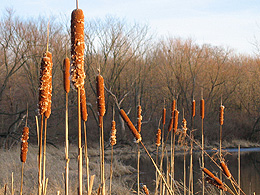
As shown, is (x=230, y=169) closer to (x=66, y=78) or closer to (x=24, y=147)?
(x=24, y=147)

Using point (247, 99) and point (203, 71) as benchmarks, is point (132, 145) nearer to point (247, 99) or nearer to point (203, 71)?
point (203, 71)

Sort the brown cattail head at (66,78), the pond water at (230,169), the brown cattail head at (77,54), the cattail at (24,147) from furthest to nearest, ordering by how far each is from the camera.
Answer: the pond water at (230,169)
the cattail at (24,147)
the brown cattail head at (66,78)
the brown cattail head at (77,54)

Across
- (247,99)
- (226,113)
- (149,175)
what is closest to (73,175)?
(149,175)

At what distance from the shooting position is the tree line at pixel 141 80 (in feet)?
69.4

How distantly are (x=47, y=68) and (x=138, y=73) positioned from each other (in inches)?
837

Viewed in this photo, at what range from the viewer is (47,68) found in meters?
1.58

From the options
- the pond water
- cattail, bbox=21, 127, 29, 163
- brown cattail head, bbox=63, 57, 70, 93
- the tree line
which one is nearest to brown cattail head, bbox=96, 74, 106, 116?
brown cattail head, bbox=63, 57, 70, 93

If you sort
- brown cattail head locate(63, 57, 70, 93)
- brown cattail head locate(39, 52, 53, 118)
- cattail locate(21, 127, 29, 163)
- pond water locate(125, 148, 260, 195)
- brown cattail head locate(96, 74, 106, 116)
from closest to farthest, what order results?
brown cattail head locate(63, 57, 70, 93)
brown cattail head locate(39, 52, 53, 118)
brown cattail head locate(96, 74, 106, 116)
cattail locate(21, 127, 29, 163)
pond water locate(125, 148, 260, 195)

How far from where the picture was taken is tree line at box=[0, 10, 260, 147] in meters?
21.2

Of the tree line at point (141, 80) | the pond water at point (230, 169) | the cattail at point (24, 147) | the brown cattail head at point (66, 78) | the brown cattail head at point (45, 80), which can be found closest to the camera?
the brown cattail head at point (66, 78)

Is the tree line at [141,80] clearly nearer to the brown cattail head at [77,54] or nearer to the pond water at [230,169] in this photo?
the pond water at [230,169]

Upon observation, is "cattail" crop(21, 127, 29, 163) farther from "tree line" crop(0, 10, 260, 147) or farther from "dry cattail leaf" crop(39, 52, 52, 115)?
"tree line" crop(0, 10, 260, 147)

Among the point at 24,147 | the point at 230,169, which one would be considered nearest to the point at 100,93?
the point at 24,147

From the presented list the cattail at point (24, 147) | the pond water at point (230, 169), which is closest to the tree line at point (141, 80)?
the pond water at point (230, 169)
